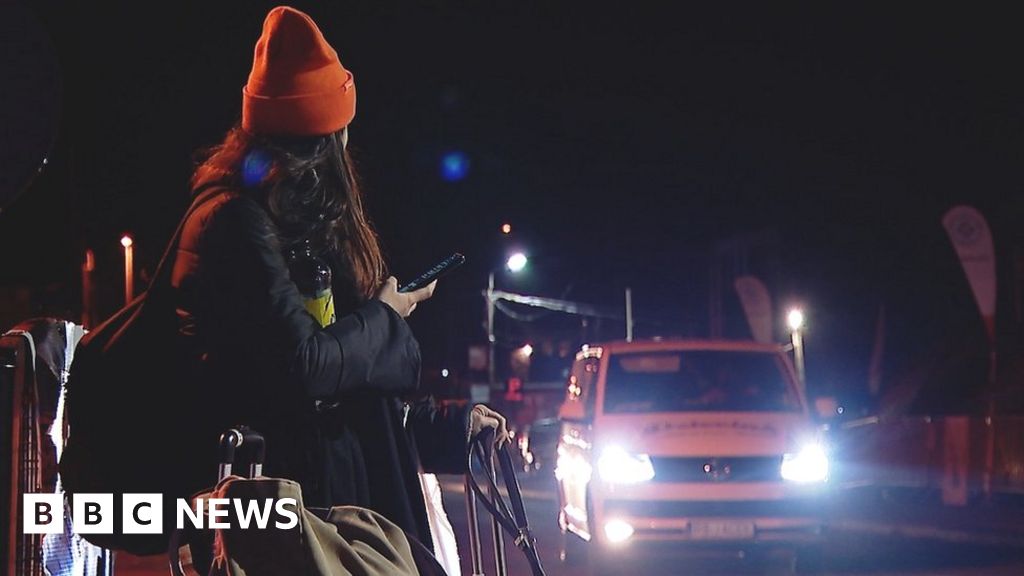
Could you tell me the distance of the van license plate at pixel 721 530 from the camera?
10734 millimetres

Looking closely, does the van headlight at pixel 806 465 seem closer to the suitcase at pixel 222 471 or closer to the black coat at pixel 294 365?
the black coat at pixel 294 365

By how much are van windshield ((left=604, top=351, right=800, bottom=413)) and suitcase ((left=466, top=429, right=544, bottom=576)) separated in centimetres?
878

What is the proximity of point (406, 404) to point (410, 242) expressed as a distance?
65.3 metres

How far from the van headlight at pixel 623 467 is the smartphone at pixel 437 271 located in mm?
8390

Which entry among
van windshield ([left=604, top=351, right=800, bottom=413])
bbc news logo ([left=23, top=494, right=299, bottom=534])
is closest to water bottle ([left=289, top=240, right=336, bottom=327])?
bbc news logo ([left=23, top=494, right=299, bottom=534])

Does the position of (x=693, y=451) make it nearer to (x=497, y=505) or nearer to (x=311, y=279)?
(x=497, y=505)

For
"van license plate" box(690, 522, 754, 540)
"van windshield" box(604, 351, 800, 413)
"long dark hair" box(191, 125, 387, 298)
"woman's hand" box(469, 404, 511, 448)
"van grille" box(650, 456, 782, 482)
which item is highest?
"van windshield" box(604, 351, 800, 413)

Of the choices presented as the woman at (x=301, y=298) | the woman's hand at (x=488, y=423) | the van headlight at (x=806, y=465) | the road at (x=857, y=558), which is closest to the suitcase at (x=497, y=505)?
the woman's hand at (x=488, y=423)

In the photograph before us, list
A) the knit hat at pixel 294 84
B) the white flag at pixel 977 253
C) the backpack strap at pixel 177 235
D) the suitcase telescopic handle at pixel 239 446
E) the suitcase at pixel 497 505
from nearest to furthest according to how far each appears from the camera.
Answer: the suitcase telescopic handle at pixel 239 446 → the backpack strap at pixel 177 235 → the knit hat at pixel 294 84 → the suitcase at pixel 497 505 → the white flag at pixel 977 253

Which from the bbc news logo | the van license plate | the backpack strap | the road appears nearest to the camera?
the bbc news logo

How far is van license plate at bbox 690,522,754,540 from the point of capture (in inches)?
423

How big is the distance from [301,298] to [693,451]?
894cm

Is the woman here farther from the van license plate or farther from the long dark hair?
the van license plate

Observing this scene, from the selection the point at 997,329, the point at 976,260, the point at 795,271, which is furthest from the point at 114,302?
the point at 976,260
